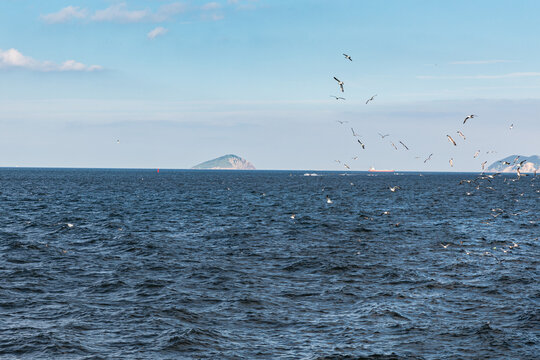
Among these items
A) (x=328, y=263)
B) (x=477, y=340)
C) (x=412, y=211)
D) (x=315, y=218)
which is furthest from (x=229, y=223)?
(x=477, y=340)

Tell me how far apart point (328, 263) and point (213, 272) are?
28.1ft

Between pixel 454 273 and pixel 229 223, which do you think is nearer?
pixel 454 273

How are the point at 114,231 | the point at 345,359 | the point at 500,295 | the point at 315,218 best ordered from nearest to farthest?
the point at 345,359, the point at 500,295, the point at 114,231, the point at 315,218

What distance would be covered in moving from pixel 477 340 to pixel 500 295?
27.8 ft

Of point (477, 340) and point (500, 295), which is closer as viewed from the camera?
point (477, 340)

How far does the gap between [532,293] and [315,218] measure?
4269 cm

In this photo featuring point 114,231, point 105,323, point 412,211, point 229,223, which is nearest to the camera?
point 105,323

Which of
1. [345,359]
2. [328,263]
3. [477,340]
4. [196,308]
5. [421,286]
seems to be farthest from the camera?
[328,263]

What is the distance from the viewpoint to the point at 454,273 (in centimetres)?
3503

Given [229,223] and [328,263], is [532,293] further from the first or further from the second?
[229,223]

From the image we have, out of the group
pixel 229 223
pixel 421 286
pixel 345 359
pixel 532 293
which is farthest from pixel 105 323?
pixel 229 223

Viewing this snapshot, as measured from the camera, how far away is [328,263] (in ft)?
125

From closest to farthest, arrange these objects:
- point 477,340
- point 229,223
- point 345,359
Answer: point 345,359, point 477,340, point 229,223

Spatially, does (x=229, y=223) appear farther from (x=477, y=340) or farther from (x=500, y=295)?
(x=477, y=340)
